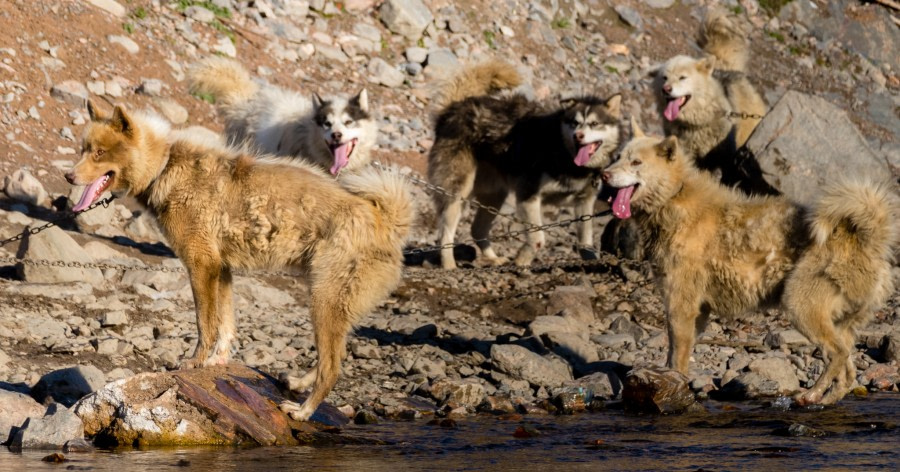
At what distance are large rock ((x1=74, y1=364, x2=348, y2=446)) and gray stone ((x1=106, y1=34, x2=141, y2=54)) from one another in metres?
9.99

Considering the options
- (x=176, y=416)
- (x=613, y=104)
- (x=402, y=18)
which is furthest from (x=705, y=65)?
(x=176, y=416)

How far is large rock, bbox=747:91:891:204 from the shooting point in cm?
1246

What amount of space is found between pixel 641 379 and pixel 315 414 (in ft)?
7.76

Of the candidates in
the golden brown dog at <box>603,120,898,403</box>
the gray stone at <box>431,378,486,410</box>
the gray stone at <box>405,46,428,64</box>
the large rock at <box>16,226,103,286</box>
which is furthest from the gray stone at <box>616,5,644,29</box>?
the gray stone at <box>431,378,486,410</box>

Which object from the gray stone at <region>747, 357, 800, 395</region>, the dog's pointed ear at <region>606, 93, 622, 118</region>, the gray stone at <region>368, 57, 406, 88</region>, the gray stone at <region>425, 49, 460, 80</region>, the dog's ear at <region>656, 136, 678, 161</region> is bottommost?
the gray stone at <region>747, 357, 800, 395</region>

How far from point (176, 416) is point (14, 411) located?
40.7 inches

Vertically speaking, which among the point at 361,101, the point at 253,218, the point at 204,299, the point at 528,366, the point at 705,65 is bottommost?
the point at 528,366

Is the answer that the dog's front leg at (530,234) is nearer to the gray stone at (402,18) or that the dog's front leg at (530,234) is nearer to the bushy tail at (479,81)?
the bushy tail at (479,81)

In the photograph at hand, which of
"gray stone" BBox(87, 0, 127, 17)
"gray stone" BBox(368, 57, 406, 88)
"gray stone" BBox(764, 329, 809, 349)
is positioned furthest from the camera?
"gray stone" BBox(368, 57, 406, 88)

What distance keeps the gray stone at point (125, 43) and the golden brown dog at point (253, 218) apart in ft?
27.7

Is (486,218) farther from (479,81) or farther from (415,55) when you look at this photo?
(415,55)

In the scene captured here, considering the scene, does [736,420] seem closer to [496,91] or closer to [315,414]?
[315,414]

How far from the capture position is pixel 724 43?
15.7m

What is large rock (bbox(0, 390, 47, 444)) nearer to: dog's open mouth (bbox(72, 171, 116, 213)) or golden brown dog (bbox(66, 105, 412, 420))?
golden brown dog (bbox(66, 105, 412, 420))
